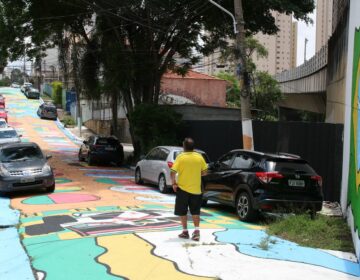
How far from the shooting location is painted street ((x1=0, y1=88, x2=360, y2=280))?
7.14 m

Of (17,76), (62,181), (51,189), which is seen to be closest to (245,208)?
(51,189)

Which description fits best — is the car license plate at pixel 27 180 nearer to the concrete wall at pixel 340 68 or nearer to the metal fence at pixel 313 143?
the metal fence at pixel 313 143

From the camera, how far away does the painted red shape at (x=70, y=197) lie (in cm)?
1479

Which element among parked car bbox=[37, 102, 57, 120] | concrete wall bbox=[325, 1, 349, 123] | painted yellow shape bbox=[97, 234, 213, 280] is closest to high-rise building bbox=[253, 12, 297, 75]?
parked car bbox=[37, 102, 57, 120]

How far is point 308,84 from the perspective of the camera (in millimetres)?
34875

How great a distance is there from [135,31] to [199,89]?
80.8 ft

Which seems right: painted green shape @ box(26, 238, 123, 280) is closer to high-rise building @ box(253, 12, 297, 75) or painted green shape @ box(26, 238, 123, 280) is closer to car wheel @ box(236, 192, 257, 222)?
car wheel @ box(236, 192, 257, 222)

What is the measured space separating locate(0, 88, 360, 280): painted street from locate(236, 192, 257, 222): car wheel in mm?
284

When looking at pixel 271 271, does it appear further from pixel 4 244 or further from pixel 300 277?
pixel 4 244

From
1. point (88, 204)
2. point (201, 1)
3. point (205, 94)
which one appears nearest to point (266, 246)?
point (88, 204)

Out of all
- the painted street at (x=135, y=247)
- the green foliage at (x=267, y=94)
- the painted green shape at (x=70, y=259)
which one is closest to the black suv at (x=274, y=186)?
the painted street at (x=135, y=247)

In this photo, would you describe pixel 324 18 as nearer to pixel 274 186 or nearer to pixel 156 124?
pixel 156 124

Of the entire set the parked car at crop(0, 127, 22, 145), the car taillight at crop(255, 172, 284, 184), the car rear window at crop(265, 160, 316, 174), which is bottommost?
the parked car at crop(0, 127, 22, 145)

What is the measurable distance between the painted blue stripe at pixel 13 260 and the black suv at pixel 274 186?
13.5 ft
